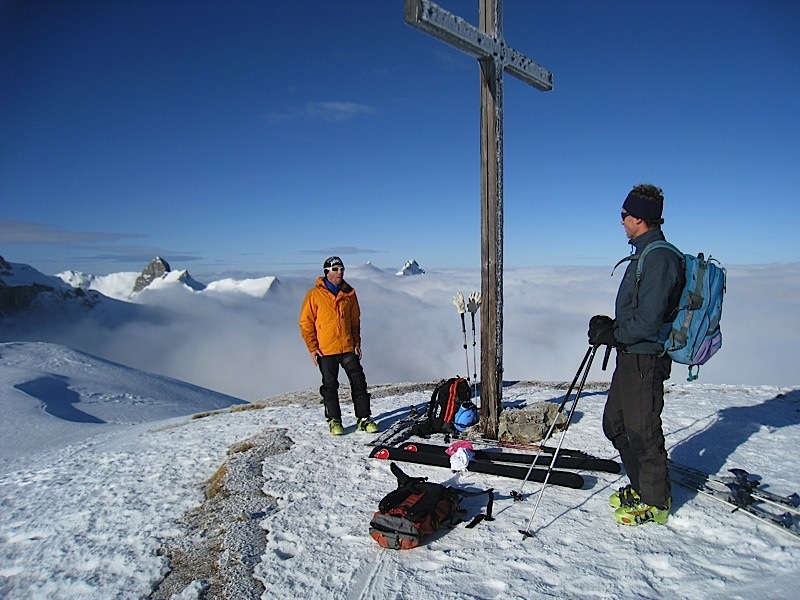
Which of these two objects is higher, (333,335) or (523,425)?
(333,335)

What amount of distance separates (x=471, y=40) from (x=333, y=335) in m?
4.69

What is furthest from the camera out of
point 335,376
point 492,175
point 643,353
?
point 335,376

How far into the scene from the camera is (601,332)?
4359 millimetres

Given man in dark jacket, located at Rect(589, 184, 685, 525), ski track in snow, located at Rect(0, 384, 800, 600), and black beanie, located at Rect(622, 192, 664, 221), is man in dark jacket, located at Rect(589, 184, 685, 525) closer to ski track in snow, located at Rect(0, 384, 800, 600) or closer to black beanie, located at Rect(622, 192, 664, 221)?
black beanie, located at Rect(622, 192, 664, 221)

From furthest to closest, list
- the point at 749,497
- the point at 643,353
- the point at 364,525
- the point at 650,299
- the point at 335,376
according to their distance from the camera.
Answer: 1. the point at 335,376
2. the point at 364,525
3. the point at 749,497
4. the point at 643,353
5. the point at 650,299

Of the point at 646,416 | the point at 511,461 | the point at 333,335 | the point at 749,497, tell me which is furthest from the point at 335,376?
the point at 749,497

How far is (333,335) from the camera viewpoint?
7.74m

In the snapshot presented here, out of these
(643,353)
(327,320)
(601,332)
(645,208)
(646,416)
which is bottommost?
(646,416)

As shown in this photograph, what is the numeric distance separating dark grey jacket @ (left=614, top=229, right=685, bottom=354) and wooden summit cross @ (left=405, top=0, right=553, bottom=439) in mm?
2741

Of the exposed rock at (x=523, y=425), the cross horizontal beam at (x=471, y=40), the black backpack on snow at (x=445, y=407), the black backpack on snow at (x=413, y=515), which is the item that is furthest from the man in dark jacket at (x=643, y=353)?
the black backpack on snow at (x=445, y=407)

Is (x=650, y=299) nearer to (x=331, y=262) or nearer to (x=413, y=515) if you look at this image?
(x=413, y=515)

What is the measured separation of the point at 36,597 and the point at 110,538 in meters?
0.93

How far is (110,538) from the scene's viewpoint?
485 cm

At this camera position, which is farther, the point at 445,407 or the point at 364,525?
the point at 445,407
